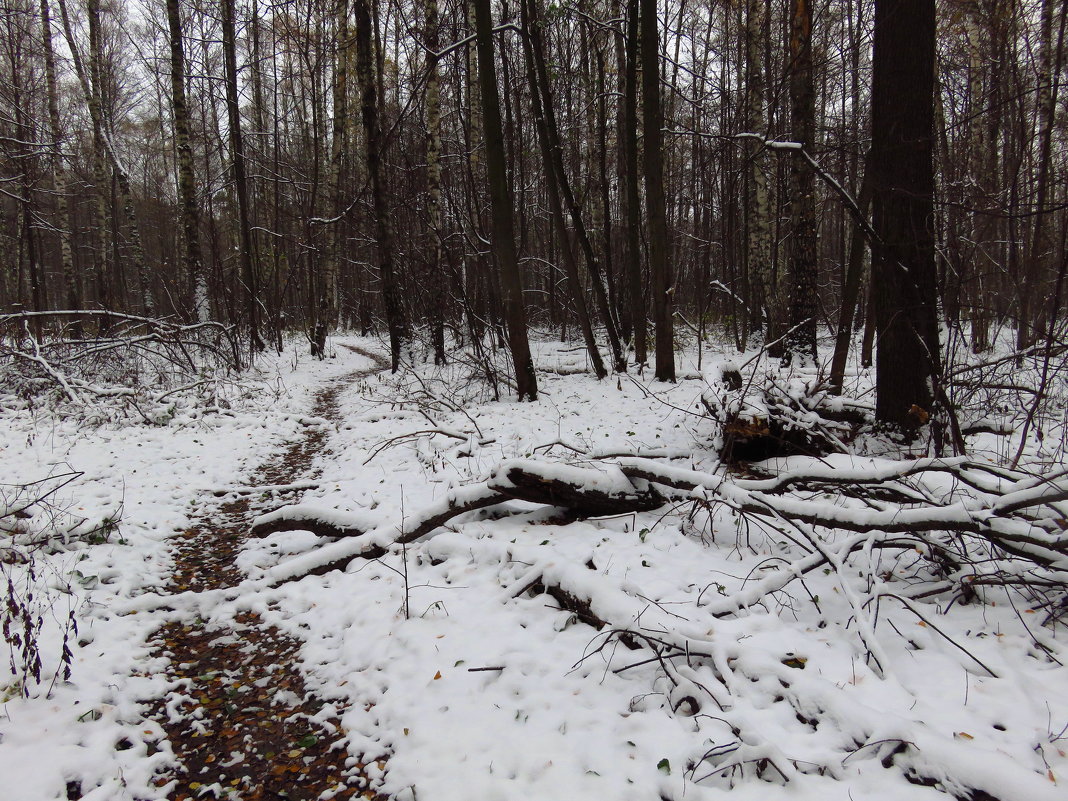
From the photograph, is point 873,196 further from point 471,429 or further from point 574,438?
point 471,429

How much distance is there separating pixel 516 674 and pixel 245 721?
1.39 metres

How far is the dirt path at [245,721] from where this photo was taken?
7.95ft

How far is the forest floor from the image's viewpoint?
7.16ft

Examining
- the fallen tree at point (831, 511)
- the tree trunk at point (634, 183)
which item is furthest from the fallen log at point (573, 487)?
the tree trunk at point (634, 183)

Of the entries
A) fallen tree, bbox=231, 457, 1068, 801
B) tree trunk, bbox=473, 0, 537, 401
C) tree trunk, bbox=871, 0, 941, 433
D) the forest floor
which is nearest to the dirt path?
the forest floor

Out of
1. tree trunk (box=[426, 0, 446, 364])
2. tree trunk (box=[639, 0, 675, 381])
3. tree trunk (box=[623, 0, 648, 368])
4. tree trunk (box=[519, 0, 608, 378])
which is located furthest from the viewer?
tree trunk (box=[426, 0, 446, 364])

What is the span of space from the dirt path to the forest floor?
0.5 inches

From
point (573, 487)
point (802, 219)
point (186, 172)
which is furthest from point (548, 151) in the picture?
point (186, 172)

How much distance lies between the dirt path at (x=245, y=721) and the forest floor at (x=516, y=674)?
0.5 inches

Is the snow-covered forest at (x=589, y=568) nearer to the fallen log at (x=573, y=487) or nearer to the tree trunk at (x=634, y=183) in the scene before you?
the fallen log at (x=573, y=487)

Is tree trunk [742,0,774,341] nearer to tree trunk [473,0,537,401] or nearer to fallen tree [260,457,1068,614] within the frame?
tree trunk [473,0,537,401]

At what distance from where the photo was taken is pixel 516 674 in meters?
2.88

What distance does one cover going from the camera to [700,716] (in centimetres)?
243

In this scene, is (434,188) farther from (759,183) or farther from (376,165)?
(759,183)
